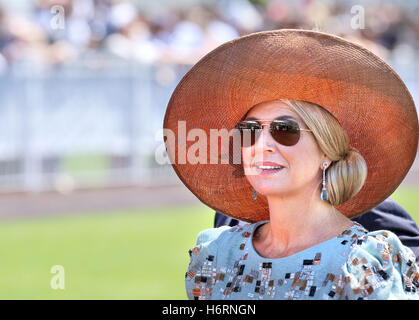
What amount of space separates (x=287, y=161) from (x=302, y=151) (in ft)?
0.21

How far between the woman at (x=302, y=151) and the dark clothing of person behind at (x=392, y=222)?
1.09ft

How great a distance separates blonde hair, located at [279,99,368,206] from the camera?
312cm

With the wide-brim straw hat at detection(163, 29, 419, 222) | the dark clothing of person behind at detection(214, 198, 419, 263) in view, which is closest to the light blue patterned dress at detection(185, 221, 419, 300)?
the wide-brim straw hat at detection(163, 29, 419, 222)

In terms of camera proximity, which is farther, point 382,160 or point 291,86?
point 382,160

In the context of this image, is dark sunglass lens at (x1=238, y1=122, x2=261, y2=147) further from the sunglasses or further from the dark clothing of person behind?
the dark clothing of person behind

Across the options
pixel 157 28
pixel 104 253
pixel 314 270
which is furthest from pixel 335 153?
pixel 157 28

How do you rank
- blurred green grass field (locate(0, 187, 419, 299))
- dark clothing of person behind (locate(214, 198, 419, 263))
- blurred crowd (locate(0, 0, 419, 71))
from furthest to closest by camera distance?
1. blurred crowd (locate(0, 0, 419, 71))
2. blurred green grass field (locate(0, 187, 419, 299))
3. dark clothing of person behind (locate(214, 198, 419, 263))

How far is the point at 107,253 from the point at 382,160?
6096 mm

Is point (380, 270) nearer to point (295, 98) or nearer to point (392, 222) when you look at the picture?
point (295, 98)

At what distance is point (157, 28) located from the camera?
13.9 metres

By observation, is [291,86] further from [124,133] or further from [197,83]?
[124,133]

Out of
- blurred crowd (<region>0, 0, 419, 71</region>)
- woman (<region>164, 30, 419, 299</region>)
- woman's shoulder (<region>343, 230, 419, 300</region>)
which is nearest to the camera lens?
woman's shoulder (<region>343, 230, 419, 300</region>)
